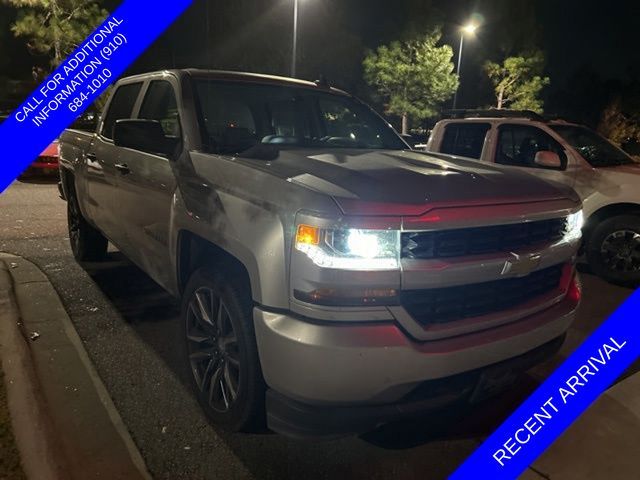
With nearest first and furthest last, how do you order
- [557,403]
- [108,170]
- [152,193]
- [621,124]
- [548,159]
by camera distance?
[557,403]
[152,193]
[108,170]
[548,159]
[621,124]

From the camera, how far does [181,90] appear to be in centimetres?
342

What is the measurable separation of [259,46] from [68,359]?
22.1m

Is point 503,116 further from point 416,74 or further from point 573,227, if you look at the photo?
point 416,74

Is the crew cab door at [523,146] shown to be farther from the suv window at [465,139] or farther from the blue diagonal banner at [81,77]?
the blue diagonal banner at [81,77]

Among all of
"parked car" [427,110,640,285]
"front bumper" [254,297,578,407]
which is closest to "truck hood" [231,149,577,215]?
"front bumper" [254,297,578,407]

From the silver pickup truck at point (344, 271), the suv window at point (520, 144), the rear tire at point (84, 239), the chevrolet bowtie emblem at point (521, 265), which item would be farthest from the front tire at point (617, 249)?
the rear tire at point (84, 239)

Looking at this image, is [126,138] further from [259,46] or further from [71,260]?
[259,46]

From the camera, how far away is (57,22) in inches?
764

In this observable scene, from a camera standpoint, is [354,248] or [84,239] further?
[84,239]

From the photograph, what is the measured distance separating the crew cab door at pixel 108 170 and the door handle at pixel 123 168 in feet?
0.17

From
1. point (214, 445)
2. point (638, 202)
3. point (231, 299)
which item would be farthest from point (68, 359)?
point (638, 202)

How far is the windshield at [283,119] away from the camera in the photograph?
3.41 meters

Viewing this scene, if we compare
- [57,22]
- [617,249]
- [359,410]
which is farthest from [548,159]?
[57,22]

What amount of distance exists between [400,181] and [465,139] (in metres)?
4.88
